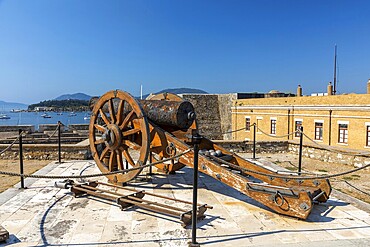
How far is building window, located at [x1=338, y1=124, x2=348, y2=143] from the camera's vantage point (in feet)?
59.8

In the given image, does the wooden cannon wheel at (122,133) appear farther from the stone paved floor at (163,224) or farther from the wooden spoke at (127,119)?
the stone paved floor at (163,224)

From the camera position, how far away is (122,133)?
6383mm

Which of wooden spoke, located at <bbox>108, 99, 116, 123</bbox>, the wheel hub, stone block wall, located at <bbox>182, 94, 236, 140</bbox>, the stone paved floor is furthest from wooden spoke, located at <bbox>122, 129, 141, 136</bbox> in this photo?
stone block wall, located at <bbox>182, 94, 236, 140</bbox>

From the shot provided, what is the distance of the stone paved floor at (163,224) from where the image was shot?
12.9ft

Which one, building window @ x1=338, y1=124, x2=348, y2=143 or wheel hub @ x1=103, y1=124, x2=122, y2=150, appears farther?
building window @ x1=338, y1=124, x2=348, y2=143

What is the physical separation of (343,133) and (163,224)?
665 inches

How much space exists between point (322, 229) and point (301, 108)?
1882 centimetres

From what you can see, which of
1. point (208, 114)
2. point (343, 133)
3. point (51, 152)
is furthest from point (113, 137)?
point (208, 114)

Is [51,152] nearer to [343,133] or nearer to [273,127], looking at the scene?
[343,133]

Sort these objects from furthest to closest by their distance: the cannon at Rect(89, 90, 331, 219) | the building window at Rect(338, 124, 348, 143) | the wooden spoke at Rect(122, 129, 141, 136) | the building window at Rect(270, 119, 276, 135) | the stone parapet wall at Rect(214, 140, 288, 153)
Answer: the building window at Rect(270, 119, 276, 135) → the building window at Rect(338, 124, 348, 143) → the stone parapet wall at Rect(214, 140, 288, 153) → the wooden spoke at Rect(122, 129, 141, 136) → the cannon at Rect(89, 90, 331, 219)

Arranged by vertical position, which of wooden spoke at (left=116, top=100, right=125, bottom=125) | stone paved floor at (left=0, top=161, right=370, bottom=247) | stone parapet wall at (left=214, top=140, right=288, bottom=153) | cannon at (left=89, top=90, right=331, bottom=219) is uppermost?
wooden spoke at (left=116, top=100, right=125, bottom=125)

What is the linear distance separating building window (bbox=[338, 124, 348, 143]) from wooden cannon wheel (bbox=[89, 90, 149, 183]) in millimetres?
15425

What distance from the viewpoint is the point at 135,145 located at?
20.2 feet

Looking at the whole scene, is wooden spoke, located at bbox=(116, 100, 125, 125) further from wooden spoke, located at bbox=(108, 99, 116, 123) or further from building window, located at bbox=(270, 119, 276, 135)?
building window, located at bbox=(270, 119, 276, 135)
